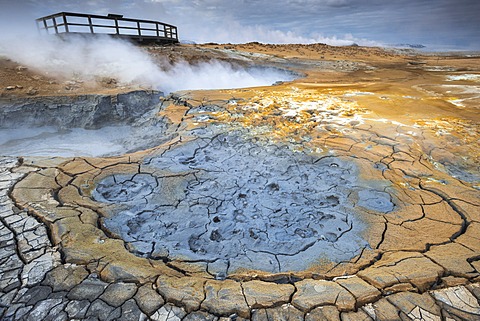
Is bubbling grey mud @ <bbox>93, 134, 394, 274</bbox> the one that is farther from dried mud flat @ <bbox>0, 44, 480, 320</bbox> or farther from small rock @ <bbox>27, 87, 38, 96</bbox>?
small rock @ <bbox>27, 87, 38, 96</bbox>

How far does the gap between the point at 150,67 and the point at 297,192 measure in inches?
294

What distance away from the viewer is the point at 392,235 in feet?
8.32

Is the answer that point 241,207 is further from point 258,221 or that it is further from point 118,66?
point 118,66

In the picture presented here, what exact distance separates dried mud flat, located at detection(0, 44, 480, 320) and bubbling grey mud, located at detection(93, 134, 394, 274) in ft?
0.06

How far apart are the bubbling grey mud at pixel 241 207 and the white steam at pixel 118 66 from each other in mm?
4780

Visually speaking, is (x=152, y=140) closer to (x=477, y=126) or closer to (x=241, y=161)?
(x=241, y=161)

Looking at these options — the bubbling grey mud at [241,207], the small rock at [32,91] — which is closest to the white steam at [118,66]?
the small rock at [32,91]

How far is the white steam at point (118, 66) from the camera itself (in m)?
7.88

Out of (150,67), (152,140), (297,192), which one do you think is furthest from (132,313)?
(150,67)

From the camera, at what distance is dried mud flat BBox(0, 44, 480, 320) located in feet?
5.63

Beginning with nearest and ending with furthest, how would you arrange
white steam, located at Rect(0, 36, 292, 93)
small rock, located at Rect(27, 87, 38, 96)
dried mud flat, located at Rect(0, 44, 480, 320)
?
dried mud flat, located at Rect(0, 44, 480, 320), small rock, located at Rect(27, 87, 38, 96), white steam, located at Rect(0, 36, 292, 93)

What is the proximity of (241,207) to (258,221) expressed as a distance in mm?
293

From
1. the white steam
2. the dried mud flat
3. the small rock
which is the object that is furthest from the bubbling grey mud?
the white steam

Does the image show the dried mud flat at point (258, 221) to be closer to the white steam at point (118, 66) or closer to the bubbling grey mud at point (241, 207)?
the bubbling grey mud at point (241, 207)
